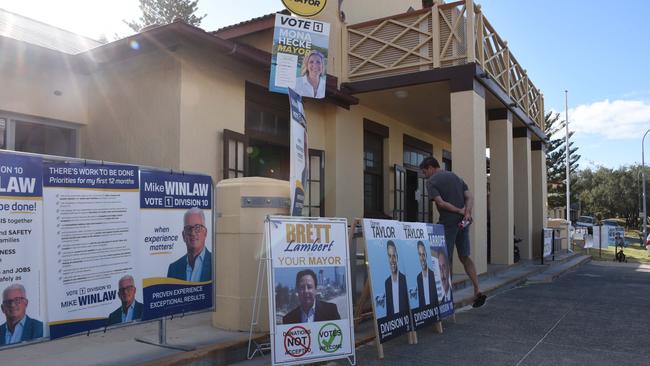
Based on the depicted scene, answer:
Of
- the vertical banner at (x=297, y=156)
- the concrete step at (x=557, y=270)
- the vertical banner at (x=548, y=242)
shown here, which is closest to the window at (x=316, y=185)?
the vertical banner at (x=297, y=156)

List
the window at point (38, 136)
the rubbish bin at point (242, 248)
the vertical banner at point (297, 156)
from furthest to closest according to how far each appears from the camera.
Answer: the window at point (38, 136) → the vertical banner at point (297, 156) → the rubbish bin at point (242, 248)

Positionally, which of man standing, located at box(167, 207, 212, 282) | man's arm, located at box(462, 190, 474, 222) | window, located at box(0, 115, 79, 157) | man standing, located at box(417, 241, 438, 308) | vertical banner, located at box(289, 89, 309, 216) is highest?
window, located at box(0, 115, 79, 157)

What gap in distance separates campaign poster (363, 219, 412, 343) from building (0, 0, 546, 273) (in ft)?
11.3

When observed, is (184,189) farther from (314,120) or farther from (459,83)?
(459,83)

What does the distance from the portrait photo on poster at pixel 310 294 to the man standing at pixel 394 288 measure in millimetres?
539

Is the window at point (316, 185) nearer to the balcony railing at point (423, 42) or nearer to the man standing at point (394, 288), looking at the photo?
the balcony railing at point (423, 42)

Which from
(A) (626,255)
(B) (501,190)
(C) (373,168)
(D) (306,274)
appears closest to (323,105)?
(C) (373,168)

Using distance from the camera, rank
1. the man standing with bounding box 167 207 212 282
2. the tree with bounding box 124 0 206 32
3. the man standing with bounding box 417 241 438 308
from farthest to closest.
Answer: the tree with bounding box 124 0 206 32
the man standing with bounding box 417 241 438 308
the man standing with bounding box 167 207 212 282

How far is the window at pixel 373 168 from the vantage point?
12.0 meters

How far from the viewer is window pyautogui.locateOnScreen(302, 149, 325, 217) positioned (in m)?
9.91

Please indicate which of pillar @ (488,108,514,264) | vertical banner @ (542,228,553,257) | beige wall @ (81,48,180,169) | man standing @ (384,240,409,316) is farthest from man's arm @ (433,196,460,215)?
vertical banner @ (542,228,553,257)

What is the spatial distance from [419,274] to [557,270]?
26.2ft

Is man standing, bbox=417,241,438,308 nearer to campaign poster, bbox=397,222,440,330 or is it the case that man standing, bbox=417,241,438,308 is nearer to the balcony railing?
campaign poster, bbox=397,222,440,330

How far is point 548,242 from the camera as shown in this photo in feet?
43.7
